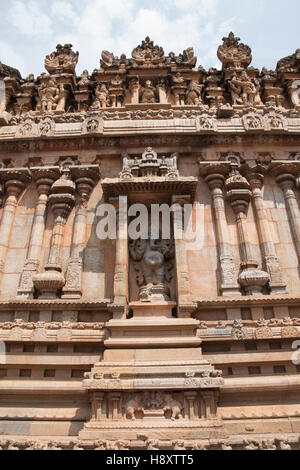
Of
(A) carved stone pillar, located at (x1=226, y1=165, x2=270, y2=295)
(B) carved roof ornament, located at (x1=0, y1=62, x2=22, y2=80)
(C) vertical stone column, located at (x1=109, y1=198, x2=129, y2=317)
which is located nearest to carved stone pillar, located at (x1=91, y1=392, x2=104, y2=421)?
(C) vertical stone column, located at (x1=109, y1=198, x2=129, y2=317)

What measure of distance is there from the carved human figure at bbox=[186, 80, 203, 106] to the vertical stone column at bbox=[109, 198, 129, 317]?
7513 millimetres

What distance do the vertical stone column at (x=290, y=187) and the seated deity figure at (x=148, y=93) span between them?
23.7 feet

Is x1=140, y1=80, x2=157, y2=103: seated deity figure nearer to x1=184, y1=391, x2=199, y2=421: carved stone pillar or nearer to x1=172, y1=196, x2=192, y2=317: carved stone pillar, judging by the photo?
x1=172, y1=196, x2=192, y2=317: carved stone pillar

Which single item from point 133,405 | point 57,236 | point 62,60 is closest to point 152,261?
point 57,236

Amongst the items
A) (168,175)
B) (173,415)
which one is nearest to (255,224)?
(168,175)

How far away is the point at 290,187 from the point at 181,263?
5.12m

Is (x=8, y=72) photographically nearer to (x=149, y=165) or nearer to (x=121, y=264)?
(x=149, y=165)

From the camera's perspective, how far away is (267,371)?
320 inches

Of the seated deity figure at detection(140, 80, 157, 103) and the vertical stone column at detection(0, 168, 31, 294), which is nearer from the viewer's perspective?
the vertical stone column at detection(0, 168, 31, 294)

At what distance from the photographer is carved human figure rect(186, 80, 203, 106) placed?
1491cm

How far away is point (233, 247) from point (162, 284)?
266 centimetres

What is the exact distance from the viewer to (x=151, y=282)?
30.9ft

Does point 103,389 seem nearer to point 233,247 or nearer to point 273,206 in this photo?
point 233,247

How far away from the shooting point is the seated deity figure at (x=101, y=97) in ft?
49.0
